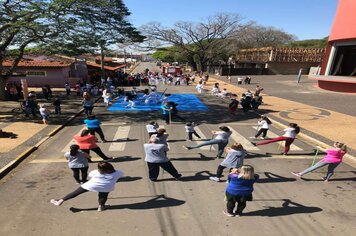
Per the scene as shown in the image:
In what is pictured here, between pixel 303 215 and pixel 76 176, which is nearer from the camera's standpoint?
pixel 303 215

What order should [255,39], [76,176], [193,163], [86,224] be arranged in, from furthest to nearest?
[255,39], [193,163], [76,176], [86,224]

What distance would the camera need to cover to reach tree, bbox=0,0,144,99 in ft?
51.6

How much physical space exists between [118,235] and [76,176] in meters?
2.80

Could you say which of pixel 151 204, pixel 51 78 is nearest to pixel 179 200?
pixel 151 204

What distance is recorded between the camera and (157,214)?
6.60 metres

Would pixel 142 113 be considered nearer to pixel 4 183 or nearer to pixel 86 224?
pixel 4 183

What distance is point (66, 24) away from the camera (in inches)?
664

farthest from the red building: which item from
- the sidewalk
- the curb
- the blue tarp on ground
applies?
the curb

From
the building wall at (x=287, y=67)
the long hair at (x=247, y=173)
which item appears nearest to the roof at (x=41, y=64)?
the long hair at (x=247, y=173)

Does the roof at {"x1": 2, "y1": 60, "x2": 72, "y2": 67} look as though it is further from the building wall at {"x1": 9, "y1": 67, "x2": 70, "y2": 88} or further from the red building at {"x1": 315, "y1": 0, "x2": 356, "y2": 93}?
the red building at {"x1": 315, "y1": 0, "x2": 356, "y2": 93}

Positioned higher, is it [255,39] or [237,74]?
[255,39]

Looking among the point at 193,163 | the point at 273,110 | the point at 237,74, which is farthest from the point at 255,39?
the point at 193,163

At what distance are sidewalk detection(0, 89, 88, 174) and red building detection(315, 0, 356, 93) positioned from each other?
2455 centimetres

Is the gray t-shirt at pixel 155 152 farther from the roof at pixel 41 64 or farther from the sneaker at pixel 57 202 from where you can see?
the roof at pixel 41 64
